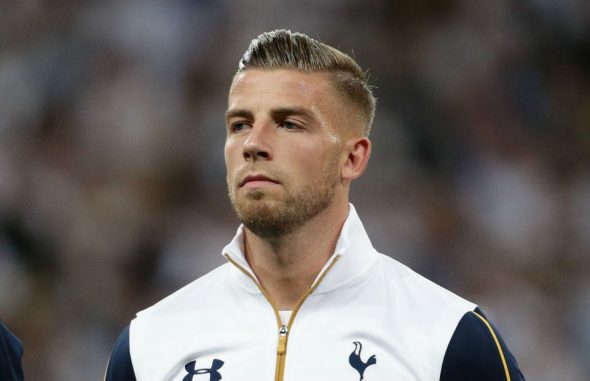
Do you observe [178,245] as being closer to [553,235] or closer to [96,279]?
[96,279]

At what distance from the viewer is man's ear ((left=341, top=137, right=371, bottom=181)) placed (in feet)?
8.76

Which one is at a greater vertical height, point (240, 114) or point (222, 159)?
point (222, 159)

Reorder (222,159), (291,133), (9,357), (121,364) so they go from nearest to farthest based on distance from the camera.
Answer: (9,357), (291,133), (121,364), (222,159)

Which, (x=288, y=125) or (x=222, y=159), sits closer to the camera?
(x=288, y=125)

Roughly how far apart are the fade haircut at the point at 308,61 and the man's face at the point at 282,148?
0.08ft

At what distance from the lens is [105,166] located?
16.2ft

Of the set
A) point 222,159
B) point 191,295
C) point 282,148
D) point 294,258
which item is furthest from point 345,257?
point 222,159

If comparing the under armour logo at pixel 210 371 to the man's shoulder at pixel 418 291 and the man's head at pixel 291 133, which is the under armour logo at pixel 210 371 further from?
the man's shoulder at pixel 418 291

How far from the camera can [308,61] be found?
2.63m

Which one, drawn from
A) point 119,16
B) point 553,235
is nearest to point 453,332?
point 553,235

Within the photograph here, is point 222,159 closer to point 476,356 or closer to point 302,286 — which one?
point 302,286

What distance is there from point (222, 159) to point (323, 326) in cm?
242

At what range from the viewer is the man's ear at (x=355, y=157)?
267 cm

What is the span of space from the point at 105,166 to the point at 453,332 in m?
2.83
